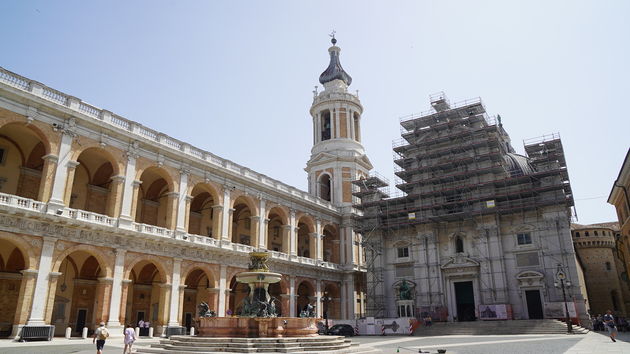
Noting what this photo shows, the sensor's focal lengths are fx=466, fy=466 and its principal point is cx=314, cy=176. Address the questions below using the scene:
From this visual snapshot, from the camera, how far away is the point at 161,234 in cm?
2797

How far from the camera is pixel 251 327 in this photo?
1691 cm

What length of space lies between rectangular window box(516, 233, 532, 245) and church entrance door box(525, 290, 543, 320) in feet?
11.7

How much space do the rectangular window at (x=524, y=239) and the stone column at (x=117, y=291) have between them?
1085 inches

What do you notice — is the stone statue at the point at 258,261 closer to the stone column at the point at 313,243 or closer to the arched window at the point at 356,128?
the stone column at the point at 313,243

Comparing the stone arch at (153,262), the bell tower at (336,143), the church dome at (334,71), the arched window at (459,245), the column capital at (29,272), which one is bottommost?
the column capital at (29,272)

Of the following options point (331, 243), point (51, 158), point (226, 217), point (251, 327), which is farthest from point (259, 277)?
point (331, 243)

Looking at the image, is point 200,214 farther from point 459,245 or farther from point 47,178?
point 459,245

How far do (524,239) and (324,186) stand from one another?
2085cm

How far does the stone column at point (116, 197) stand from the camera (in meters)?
26.1

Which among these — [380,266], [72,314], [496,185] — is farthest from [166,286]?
[496,185]

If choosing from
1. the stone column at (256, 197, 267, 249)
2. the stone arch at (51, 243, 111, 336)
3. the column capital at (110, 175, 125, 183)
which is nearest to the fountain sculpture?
the column capital at (110, 175, 125, 183)

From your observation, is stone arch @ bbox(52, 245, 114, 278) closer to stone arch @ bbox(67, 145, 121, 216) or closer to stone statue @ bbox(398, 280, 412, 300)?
stone arch @ bbox(67, 145, 121, 216)

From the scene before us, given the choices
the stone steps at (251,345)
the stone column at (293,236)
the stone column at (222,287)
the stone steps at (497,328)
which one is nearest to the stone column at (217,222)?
the stone column at (222,287)

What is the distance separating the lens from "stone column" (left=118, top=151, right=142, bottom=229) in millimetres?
26250
